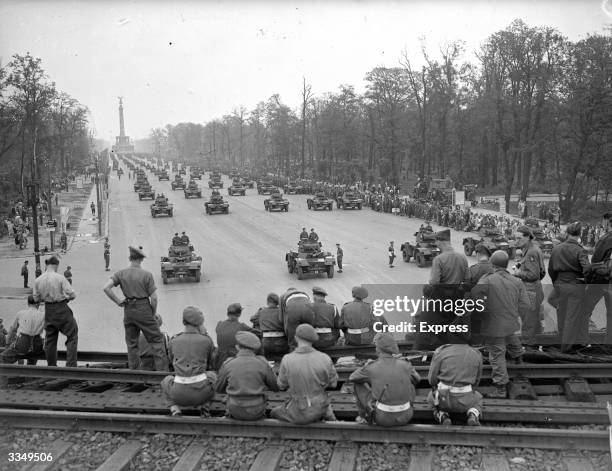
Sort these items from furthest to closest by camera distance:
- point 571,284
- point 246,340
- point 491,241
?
1. point 491,241
2. point 571,284
3. point 246,340

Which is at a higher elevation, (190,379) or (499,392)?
(190,379)

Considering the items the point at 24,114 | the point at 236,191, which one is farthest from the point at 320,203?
the point at 24,114

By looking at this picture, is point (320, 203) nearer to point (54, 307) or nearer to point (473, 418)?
point (54, 307)

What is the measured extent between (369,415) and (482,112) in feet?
186

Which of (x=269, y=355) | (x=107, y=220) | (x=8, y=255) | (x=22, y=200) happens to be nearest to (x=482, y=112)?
(x=107, y=220)

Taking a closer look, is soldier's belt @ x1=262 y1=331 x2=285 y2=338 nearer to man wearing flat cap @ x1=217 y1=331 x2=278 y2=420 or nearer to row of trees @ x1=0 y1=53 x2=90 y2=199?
man wearing flat cap @ x1=217 y1=331 x2=278 y2=420

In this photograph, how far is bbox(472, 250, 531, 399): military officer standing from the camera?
6.83 metres

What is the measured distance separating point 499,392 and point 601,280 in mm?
2080

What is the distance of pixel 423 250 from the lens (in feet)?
79.7

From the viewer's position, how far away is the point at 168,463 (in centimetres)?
579

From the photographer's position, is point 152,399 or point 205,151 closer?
point 152,399

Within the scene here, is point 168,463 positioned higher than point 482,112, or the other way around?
point 482,112

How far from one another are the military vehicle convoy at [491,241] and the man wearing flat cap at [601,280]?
17.2 m

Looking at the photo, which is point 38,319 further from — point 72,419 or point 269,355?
point 269,355
